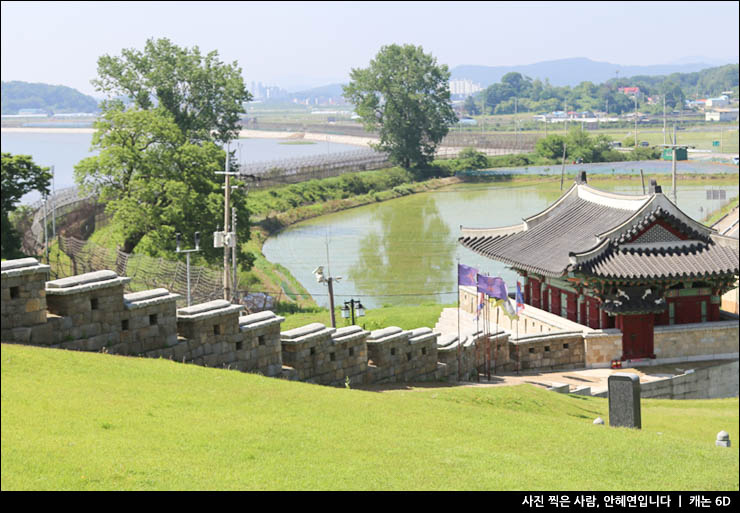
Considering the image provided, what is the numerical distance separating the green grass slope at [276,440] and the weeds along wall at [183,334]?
93 cm

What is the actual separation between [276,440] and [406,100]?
3068 inches

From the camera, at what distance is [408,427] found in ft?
36.1

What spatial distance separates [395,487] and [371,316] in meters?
23.9

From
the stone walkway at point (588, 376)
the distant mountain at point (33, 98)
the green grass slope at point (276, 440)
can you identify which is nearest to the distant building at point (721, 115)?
the stone walkway at point (588, 376)

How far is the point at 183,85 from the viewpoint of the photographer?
54312 mm

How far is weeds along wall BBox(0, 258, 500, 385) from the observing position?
12.1m

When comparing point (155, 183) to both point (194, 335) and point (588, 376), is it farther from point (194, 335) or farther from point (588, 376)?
point (194, 335)

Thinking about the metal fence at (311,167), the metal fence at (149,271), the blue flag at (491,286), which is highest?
the metal fence at (311,167)

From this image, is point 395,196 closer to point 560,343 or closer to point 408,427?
point 560,343

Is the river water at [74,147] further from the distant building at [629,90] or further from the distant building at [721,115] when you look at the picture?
the distant building at [721,115]

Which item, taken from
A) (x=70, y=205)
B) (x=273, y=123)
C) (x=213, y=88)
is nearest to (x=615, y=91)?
(x=273, y=123)

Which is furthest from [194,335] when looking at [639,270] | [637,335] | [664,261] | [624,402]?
[664,261]

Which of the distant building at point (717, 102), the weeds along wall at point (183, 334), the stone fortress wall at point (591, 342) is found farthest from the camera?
the distant building at point (717, 102)

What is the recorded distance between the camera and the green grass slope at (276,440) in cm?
832
